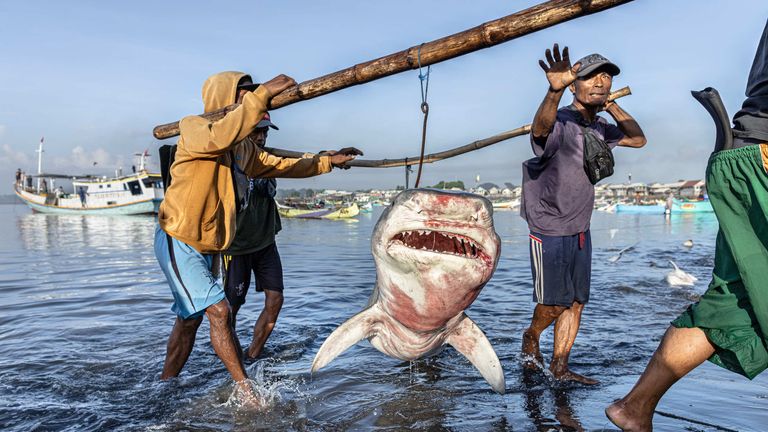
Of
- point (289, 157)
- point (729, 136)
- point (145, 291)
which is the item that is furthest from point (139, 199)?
point (729, 136)

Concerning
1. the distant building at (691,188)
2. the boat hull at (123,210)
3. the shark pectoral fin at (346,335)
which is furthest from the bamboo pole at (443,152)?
the distant building at (691,188)

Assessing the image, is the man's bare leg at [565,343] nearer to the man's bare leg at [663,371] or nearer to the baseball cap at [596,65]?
the man's bare leg at [663,371]

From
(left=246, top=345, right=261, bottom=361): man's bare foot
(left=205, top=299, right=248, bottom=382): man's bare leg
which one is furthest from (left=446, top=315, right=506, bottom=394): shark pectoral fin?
(left=246, top=345, right=261, bottom=361): man's bare foot

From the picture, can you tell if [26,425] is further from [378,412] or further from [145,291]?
[145,291]

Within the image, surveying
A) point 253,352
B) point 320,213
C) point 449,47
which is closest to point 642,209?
point 320,213

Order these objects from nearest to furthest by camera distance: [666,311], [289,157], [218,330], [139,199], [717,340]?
[717,340] < [218,330] < [289,157] < [666,311] < [139,199]

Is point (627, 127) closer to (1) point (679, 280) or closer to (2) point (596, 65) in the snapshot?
(2) point (596, 65)

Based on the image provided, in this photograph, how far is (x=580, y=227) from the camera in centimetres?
391

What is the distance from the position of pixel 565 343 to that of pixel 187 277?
2889 millimetres

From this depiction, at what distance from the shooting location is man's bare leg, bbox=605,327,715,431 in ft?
7.57

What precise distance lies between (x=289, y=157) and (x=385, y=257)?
87.4 inches

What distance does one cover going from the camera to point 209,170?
334 centimetres

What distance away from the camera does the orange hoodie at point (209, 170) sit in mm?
3051

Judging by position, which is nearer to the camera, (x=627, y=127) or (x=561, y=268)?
(x=561, y=268)
